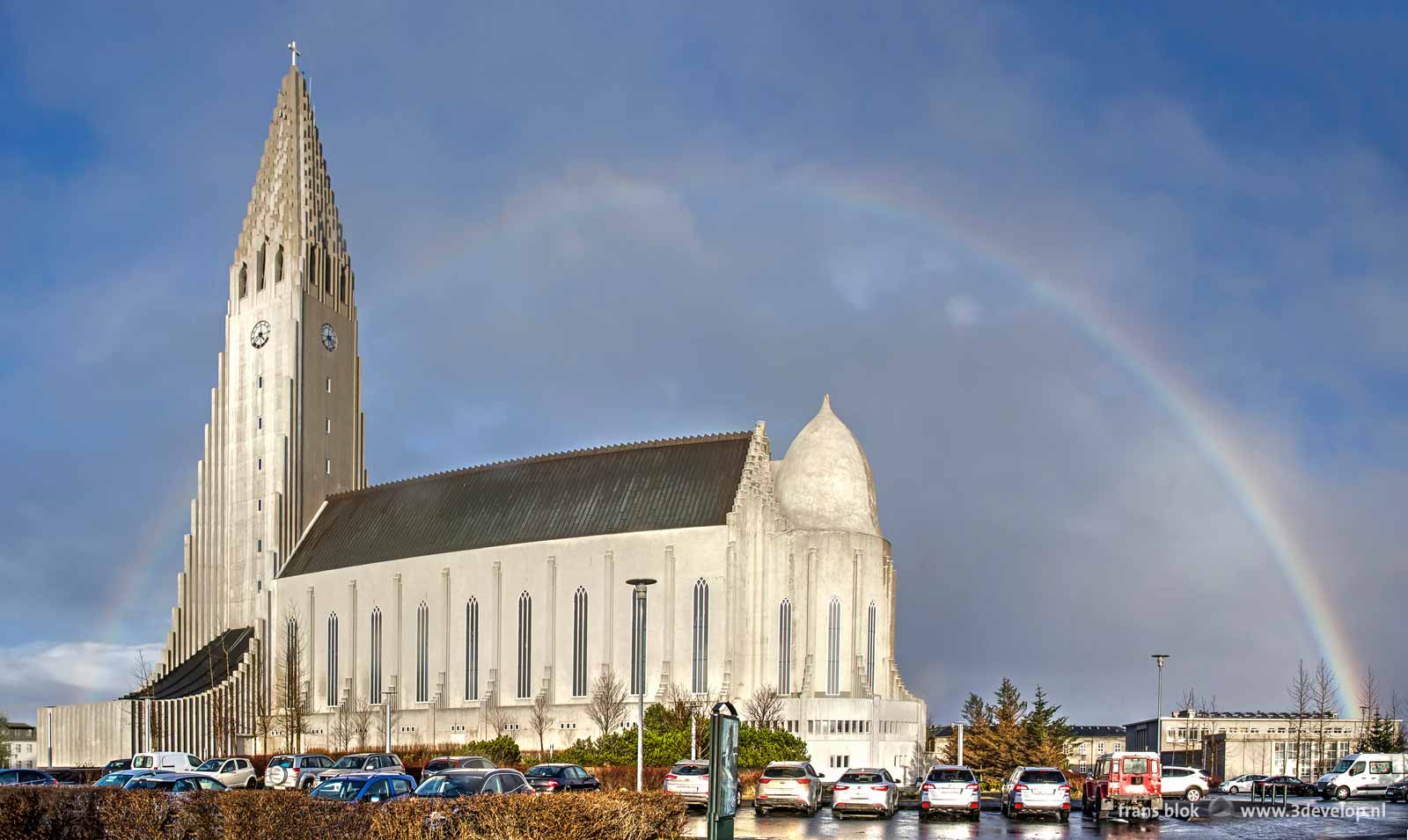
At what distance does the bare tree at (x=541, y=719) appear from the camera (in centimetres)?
8062

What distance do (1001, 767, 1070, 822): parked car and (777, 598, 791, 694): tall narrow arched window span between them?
38448 millimetres

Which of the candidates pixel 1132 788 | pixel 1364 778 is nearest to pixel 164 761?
pixel 1132 788

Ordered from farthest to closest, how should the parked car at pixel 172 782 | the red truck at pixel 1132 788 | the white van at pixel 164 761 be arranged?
the white van at pixel 164 761
the red truck at pixel 1132 788
the parked car at pixel 172 782

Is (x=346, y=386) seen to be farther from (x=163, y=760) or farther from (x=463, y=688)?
(x=163, y=760)

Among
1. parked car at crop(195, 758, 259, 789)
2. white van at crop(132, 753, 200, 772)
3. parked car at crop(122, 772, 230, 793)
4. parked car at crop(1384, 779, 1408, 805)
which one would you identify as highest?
parked car at crop(122, 772, 230, 793)

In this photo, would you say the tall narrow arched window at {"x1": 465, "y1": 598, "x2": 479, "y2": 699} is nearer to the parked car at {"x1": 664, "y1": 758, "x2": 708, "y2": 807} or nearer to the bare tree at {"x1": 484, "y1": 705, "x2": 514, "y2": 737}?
the bare tree at {"x1": 484, "y1": 705, "x2": 514, "y2": 737}

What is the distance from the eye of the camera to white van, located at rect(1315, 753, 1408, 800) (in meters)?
58.0

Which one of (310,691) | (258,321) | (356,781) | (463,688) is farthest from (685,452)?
(356,781)

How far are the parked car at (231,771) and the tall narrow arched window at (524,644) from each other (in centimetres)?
3018

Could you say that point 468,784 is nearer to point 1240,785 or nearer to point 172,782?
point 172,782

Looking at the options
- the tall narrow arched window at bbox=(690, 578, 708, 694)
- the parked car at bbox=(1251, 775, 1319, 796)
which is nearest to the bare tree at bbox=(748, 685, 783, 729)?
the tall narrow arched window at bbox=(690, 578, 708, 694)

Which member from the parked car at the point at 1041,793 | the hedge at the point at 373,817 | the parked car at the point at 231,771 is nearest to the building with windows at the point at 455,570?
the parked car at the point at 231,771

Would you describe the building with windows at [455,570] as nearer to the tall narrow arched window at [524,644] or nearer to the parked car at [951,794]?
the tall narrow arched window at [524,644]

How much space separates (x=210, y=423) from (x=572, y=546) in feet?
127
